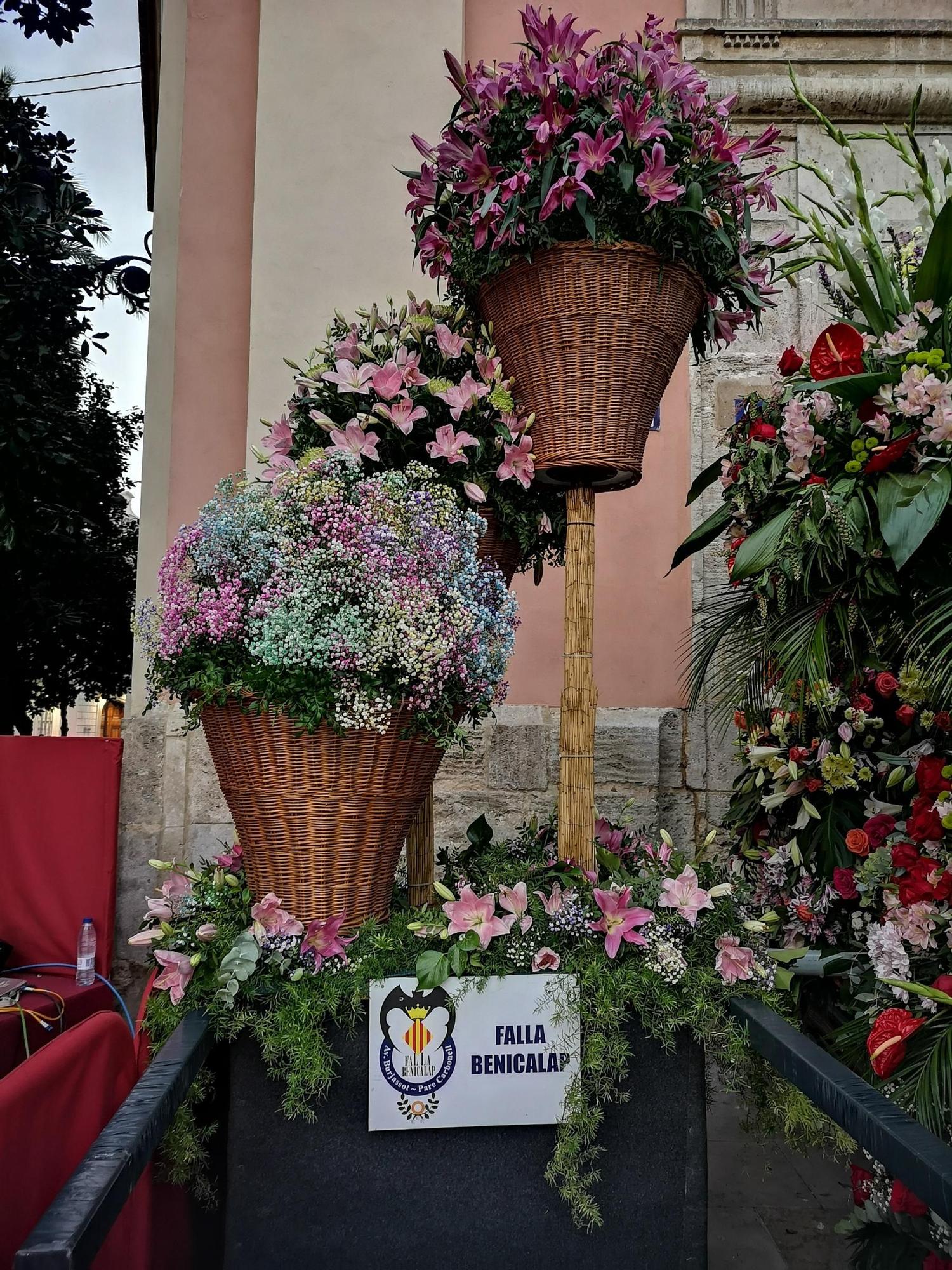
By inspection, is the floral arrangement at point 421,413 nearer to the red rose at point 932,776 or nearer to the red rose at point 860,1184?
the red rose at point 932,776

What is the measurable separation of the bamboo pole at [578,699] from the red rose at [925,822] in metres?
0.74

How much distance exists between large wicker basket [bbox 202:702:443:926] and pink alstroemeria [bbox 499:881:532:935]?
0.18 m

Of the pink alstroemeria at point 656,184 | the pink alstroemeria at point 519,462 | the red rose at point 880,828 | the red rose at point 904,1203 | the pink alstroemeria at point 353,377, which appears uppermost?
the pink alstroemeria at point 656,184

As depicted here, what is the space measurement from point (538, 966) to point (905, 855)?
96 centimetres

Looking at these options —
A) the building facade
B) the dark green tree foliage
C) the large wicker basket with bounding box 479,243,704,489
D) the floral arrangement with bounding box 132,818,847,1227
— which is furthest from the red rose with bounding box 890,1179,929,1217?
the dark green tree foliage

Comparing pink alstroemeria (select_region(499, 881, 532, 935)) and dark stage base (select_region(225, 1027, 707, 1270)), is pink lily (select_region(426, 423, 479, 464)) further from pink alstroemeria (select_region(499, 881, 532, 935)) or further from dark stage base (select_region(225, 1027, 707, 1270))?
dark stage base (select_region(225, 1027, 707, 1270))

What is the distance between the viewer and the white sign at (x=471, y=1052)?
1.28m

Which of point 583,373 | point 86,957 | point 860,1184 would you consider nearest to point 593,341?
point 583,373

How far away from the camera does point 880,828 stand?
6.89ft

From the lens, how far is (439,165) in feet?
4.99

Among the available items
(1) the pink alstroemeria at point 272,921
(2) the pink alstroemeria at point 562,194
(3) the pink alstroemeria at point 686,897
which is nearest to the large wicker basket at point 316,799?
(1) the pink alstroemeria at point 272,921

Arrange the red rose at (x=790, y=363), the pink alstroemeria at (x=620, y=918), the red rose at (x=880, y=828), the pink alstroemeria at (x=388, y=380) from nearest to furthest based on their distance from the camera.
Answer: the pink alstroemeria at (x=620, y=918) → the pink alstroemeria at (x=388, y=380) → the red rose at (x=790, y=363) → the red rose at (x=880, y=828)

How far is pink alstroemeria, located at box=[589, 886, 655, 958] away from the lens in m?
1.36

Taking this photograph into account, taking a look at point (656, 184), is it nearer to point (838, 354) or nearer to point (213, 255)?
point (838, 354)
